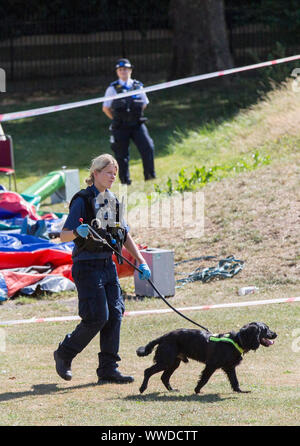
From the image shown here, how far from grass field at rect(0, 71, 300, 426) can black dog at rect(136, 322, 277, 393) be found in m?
0.19

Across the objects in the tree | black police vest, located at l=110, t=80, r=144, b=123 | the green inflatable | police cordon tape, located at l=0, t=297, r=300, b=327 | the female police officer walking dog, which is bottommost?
police cordon tape, located at l=0, t=297, r=300, b=327

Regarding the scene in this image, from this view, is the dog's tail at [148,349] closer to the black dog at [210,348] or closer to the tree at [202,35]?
the black dog at [210,348]

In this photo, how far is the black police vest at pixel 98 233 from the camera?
5.98 m

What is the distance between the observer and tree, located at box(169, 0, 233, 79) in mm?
24797

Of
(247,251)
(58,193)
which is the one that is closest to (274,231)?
(247,251)

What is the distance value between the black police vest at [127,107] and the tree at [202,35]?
10970 mm

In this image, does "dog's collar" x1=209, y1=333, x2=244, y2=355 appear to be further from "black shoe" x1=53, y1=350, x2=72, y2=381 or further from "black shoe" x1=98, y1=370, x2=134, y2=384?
"black shoe" x1=53, y1=350, x2=72, y2=381

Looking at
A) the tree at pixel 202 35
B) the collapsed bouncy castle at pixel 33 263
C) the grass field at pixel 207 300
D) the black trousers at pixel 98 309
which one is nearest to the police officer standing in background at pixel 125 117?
the grass field at pixel 207 300

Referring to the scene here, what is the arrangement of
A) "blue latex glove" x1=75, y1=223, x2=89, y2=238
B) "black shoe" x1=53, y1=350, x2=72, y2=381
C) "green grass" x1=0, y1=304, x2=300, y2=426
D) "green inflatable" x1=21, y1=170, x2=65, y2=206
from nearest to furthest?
"green grass" x1=0, y1=304, x2=300, y2=426 < "blue latex glove" x1=75, y1=223, x2=89, y2=238 < "black shoe" x1=53, y1=350, x2=72, y2=381 < "green inflatable" x1=21, y1=170, x2=65, y2=206

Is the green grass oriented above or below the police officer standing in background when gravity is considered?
below

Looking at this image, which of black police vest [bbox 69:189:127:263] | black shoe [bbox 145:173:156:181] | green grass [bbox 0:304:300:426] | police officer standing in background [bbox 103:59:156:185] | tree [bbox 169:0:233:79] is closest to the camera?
green grass [bbox 0:304:300:426]

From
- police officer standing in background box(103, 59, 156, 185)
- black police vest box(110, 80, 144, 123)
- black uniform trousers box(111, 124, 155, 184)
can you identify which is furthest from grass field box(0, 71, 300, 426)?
black police vest box(110, 80, 144, 123)

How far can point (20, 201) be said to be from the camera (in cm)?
1298

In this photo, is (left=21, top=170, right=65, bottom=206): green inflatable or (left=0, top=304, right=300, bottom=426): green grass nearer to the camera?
(left=0, top=304, right=300, bottom=426): green grass
